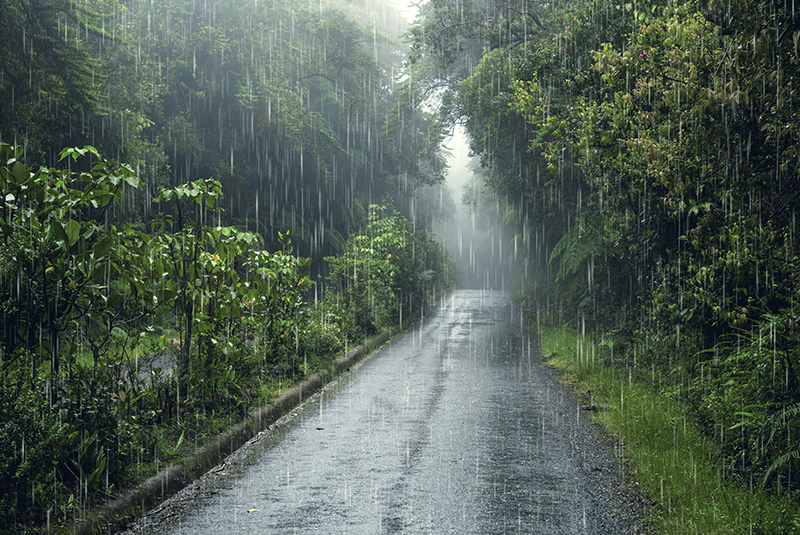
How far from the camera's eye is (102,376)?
431cm

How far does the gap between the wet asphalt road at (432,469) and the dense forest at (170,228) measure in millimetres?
842

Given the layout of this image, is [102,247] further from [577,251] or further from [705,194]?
[577,251]

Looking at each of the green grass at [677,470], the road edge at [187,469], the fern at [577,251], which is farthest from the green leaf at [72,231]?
the fern at [577,251]

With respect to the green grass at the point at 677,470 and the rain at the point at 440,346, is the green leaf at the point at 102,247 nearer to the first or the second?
the rain at the point at 440,346

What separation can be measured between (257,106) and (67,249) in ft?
61.7

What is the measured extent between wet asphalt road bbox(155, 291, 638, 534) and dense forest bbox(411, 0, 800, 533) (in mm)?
1188

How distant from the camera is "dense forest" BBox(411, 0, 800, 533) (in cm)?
446

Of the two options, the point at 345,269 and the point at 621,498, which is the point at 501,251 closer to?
the point at 345,269

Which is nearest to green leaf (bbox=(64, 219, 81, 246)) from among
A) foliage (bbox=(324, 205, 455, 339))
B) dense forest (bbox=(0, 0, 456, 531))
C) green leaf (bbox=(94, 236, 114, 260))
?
dense forest (bbox=(0, 0, 456, 531))

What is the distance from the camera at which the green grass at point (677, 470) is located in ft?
12.1

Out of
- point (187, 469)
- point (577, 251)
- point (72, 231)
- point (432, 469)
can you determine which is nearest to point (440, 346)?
point (577, 251)

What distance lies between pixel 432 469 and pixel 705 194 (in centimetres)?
416

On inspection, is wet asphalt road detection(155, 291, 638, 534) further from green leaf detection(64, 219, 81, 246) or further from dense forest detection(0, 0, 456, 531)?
green leaf detection(64, 219, 81, 246)

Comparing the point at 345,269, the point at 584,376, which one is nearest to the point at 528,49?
the point at 345,269
